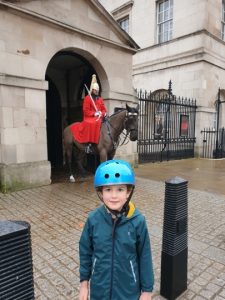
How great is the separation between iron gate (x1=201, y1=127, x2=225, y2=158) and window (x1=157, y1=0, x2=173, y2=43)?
648cm

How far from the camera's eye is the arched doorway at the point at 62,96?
Answer: 1051 centimetres

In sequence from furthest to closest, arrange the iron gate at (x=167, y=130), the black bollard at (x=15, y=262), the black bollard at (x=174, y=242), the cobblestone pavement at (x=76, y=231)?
the iron gate at (x=167, y=130) < the cobblestone pavement at (x=76, y=231) < the black bollard at (x=174, y=242) < the black bollard at (x=15, y=262)

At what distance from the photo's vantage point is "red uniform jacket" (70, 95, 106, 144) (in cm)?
717

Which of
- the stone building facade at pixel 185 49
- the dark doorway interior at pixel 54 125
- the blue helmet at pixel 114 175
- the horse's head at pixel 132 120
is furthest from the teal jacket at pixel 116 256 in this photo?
the stone building facade at pixel 185 49

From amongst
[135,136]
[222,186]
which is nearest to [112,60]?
[135,136]

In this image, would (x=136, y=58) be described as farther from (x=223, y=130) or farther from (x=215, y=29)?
(x=223, y=130)

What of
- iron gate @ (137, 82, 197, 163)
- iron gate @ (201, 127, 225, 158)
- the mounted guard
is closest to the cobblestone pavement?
the mounted guard

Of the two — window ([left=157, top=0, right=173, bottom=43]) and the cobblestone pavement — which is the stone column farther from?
window ([left=157, top=0, right=173, bottom=43])

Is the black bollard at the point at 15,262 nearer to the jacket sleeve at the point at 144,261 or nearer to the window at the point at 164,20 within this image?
the jacket sleeve at the point at 144,261

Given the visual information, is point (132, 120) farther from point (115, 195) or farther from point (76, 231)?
point (115, 195)

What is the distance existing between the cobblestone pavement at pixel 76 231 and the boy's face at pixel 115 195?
1.49 m

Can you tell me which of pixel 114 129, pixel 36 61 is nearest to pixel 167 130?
pixel 114 129

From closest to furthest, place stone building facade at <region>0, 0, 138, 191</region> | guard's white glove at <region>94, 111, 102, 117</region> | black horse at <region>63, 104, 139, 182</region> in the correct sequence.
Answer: stone building facade at <region>0, 0, 138, 191</region>, black horse at <region>63, 104, 139, 182</region>, guard's white glove at <region>94, 111, 102, 117</region>

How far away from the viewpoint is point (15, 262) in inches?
53.2
